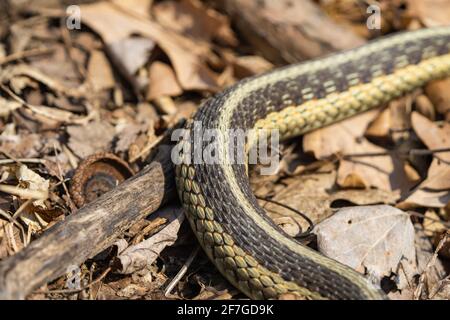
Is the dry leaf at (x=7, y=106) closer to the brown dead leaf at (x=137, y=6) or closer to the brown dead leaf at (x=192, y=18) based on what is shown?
the brown dead leaf at (x=137, y=6)

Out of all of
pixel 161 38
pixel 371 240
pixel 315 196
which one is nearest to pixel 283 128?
pixel 315 196

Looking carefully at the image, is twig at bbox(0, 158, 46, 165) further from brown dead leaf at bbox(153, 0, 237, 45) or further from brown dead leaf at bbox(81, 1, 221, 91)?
brown dead leaf at bbox(153, 0, 237, 45)

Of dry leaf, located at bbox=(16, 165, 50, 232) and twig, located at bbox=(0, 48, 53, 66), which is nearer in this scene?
dry leaf, located at bbox=(16, 165, 50, 232)

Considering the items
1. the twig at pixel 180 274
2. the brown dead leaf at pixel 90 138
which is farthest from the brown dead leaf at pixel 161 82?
the twig at pixel 180 274

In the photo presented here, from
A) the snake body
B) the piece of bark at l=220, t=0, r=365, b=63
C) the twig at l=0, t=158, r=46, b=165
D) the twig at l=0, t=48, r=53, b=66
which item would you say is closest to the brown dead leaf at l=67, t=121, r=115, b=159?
the twig at l=0, t=158, r=46, b=165

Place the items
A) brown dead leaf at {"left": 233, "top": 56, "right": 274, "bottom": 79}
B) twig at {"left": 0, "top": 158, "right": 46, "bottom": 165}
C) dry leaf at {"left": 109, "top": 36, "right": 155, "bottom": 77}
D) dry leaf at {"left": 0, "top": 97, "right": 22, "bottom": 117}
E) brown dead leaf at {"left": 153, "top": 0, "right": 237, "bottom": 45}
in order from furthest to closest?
brown dead leaf at {"left": 153, "top": 0, "right": 237, "bottom": 45}, brown dead leaf at {"left": 233, "top": 56, "right": 274, "bottom": 79}, dry leaf at {"left": 109, "top": 36, "right": 155, "bottom": 77}, dry leaf at {"left": 0, "top": 97, "right": 22, "bottom": 117}, twig at {"left": 0, "top": 158, "right": 46, "bottom": 165}

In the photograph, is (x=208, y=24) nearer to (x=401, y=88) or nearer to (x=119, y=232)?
(x=401, y=88)

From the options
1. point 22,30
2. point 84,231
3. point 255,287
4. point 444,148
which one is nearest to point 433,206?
point 444,148
